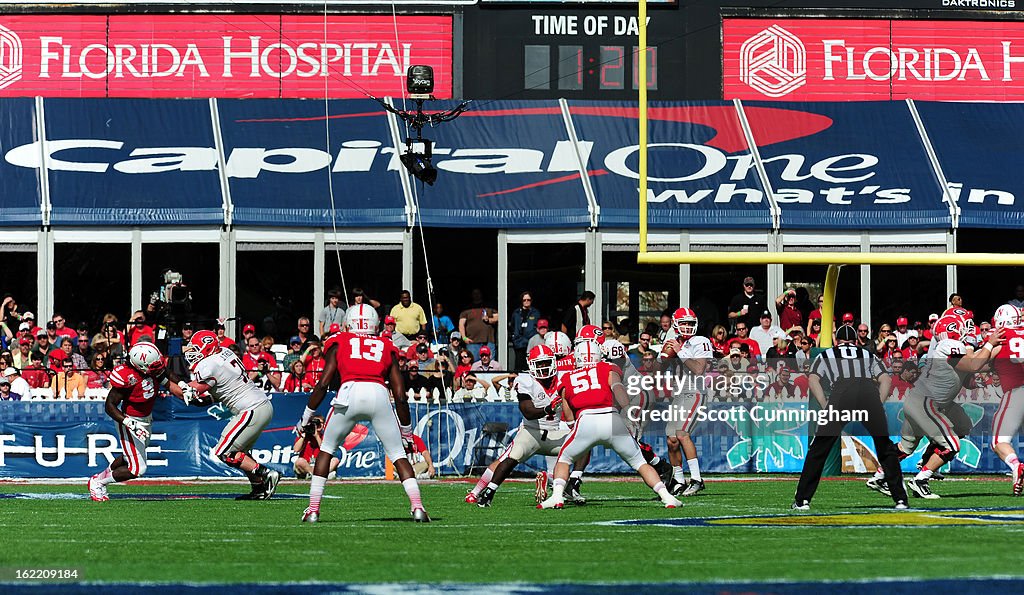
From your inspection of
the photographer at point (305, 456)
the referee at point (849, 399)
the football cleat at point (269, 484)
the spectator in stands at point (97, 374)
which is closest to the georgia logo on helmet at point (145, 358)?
the football cleat at point (269, 484)

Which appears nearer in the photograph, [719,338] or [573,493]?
[573,493]

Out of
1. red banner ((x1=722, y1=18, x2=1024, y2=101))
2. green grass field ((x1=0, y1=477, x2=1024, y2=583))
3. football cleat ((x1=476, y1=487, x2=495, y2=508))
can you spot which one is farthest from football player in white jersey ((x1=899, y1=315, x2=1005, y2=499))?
red banner ((x1=722, y1=18, x2=1024, y2=101))

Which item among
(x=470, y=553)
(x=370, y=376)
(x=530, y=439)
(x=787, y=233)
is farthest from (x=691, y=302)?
(x=470, y=553)

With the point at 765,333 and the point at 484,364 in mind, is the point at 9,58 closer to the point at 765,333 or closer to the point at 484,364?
the point at 484,364

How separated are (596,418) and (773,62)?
16.4m

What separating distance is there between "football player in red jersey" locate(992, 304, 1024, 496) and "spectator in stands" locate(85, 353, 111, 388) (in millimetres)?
11111

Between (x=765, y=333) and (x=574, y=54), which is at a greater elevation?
(x=574, y=54)

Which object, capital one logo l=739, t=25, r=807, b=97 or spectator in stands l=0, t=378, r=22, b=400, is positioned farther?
capital one logo l=739, t=25, r=807, b=97

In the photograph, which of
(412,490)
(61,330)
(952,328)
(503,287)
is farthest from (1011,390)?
(61,330)

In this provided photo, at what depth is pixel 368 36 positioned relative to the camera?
1133 inches

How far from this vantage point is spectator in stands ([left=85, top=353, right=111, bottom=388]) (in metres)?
20.7

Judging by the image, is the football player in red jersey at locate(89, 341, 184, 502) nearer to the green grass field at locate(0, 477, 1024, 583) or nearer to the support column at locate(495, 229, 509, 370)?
the green grass field at locate(0, 477, 1024, 583)

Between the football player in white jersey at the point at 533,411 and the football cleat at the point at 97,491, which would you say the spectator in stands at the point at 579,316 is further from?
the football cleat at the point at 97,491

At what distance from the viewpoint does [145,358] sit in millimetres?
15547
